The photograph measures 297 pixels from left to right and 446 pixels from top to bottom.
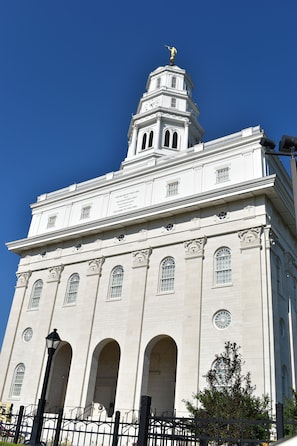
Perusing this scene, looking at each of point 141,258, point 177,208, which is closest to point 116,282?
point 141,258

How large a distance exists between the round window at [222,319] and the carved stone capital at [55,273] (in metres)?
14.2

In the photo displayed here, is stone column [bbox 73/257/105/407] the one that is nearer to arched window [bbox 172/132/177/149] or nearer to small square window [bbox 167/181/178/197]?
small square window [bbox 167/181/178/197]

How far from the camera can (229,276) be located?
25328 millimetres

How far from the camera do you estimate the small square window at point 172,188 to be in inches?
1196

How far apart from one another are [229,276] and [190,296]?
2724mm

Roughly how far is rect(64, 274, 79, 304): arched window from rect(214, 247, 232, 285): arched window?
1187cm

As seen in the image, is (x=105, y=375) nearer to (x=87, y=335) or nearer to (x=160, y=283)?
(x=87, y=335)

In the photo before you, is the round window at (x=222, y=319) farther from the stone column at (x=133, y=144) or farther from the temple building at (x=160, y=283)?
the stone column at (x=133, y=144)

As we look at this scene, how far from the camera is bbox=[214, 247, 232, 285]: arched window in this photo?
25438 millimetres

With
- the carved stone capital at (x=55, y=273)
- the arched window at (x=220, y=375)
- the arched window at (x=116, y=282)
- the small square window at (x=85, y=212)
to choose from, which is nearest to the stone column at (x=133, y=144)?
the small square window at (x=85, y=212)

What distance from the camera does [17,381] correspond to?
31812 mm

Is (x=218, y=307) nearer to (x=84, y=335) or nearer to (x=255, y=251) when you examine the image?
(x=255, y=251)

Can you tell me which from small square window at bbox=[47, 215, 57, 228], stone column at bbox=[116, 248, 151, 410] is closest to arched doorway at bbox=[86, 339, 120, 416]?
stone column at bbox=[116, 248, 151, 410]

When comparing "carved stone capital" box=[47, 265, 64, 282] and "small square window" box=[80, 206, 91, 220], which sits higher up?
"small square window" box=[80, 206, 91, 220]
